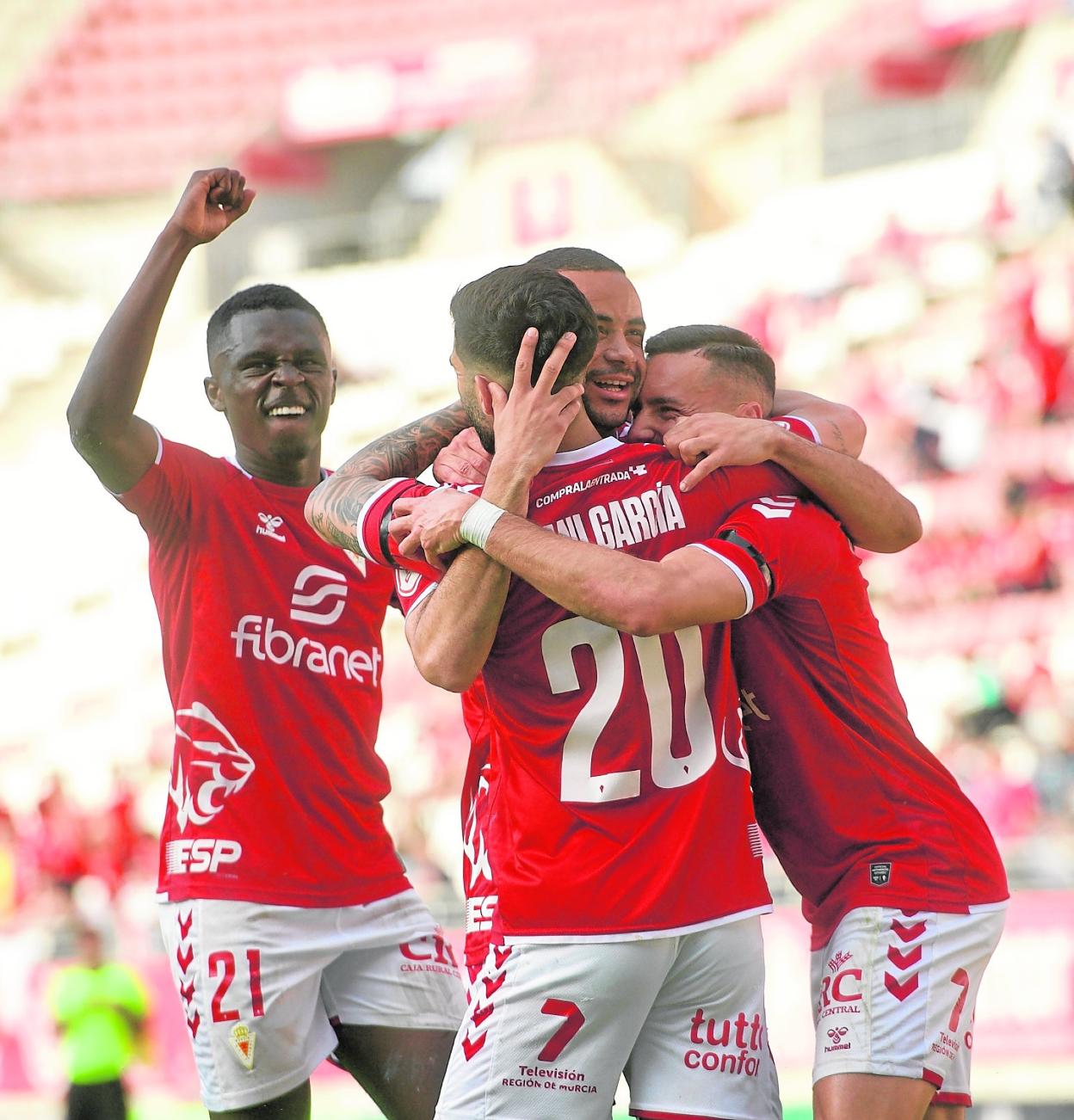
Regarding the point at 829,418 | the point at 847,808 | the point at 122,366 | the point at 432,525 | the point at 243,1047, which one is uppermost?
the point at 122,366

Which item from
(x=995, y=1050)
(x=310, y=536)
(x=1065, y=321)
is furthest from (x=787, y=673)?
(x=1065, y=321)

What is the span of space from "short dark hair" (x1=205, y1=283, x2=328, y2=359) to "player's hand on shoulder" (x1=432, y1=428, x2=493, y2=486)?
1030 millimetres

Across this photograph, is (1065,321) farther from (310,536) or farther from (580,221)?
(310,536)

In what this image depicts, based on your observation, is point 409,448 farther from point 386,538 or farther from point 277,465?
point 277,465

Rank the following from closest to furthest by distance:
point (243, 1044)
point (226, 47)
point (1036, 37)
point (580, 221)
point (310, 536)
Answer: point (243, 1044)
point (310, 536)
point (1036, 37)
point (580, 221)
point (226, 47)

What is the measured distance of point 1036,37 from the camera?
1861 centimetres

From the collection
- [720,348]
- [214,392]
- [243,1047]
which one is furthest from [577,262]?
[243,1047]

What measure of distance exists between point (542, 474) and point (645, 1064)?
1156 mm

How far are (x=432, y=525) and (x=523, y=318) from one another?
0.42 m

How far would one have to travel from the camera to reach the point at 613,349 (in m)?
3.49

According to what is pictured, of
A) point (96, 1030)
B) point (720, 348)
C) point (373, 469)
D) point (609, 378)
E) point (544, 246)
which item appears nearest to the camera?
point (609, 378)

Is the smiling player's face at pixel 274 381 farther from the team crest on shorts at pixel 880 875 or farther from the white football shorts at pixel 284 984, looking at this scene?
the team crest on shorts at pixel 880 875

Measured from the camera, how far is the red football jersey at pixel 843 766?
11.1ft

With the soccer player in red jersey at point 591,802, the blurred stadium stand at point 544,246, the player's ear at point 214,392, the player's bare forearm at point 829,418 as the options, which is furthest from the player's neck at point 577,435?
the blurred stadium stand at point 544,246
